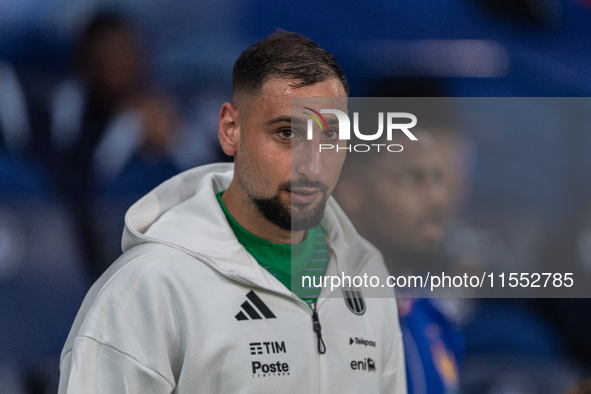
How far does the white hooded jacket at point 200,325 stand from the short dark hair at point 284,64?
32 cm

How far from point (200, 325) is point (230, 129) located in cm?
51

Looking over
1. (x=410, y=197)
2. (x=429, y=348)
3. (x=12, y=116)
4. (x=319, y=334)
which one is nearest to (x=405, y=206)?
(x=410, y=197)

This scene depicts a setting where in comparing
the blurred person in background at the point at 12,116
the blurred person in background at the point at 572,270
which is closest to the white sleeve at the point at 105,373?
the blurred person in background at the point at 12,116

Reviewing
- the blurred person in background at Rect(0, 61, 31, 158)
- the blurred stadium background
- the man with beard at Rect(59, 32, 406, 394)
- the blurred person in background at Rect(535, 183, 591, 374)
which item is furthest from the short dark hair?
the blurred person in background at Rect(535, 183, 591, 374)

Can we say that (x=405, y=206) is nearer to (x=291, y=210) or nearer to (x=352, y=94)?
(x=352, y=94)

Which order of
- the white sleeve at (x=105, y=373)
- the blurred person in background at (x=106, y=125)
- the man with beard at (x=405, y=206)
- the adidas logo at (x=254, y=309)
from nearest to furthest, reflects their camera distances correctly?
the white sleeve at (x=105, y=373), the adidas logo at (x=254, y=309), the man with beard at (x=405, y=206), the blurred person in background at (x=106, y=125)

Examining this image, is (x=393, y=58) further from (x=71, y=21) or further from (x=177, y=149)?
(x=71, y=21)

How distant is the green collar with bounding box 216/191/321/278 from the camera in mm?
1438

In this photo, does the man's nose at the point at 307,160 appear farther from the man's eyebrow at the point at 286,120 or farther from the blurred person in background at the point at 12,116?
the blurred person in background at the point at 12,116

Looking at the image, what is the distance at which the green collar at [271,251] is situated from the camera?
4.72ft

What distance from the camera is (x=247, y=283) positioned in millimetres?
1341

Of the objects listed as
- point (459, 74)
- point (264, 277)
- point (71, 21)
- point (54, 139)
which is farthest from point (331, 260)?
point (71, 21)

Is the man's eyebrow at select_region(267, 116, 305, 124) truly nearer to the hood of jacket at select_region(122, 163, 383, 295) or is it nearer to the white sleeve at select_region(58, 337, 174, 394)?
the hood of jacket at select_region(122, 163, 383, 295)

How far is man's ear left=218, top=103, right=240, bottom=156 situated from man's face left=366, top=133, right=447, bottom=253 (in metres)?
0.61
